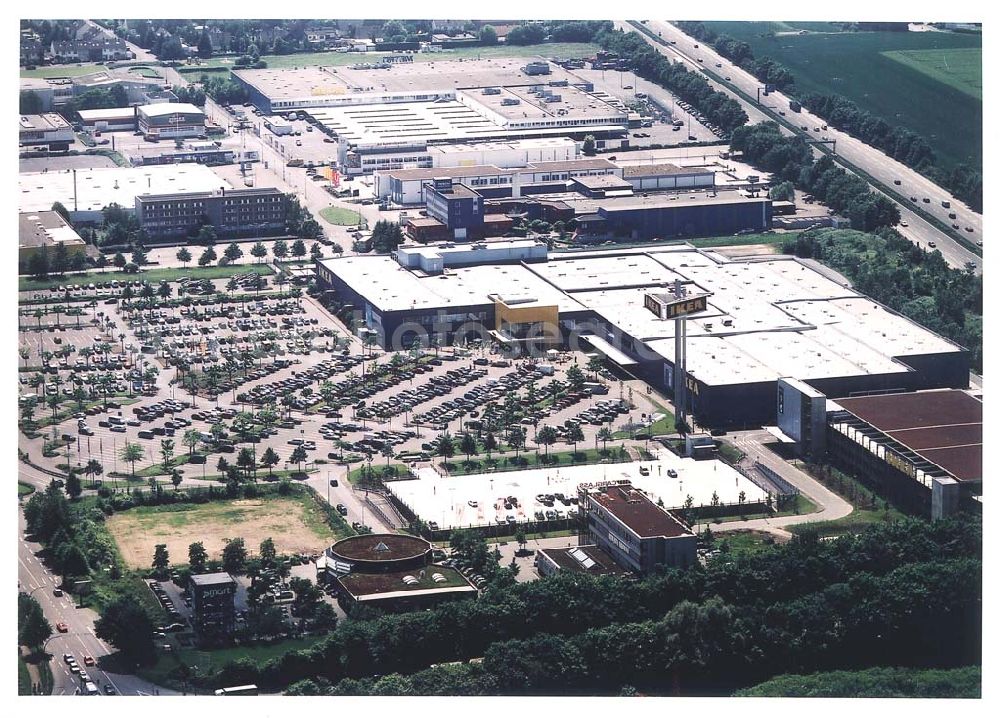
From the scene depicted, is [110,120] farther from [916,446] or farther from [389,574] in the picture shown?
[389,574]

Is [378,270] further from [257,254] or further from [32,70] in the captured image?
[32,70]

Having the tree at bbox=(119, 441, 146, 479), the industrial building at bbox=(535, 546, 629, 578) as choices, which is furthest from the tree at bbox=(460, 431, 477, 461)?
the tree at bbox=(119, 441, 146, 479)

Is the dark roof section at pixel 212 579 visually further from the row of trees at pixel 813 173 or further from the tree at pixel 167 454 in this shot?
the row of trees at pixel 813 173

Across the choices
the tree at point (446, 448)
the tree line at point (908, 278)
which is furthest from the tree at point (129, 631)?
the tree line at point (908, 278)

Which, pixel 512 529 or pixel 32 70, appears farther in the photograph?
pixel 32 70

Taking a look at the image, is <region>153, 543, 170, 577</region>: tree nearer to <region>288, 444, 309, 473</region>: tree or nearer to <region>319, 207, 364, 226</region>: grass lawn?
<region>288, 444, 309, 473</region>: tree
